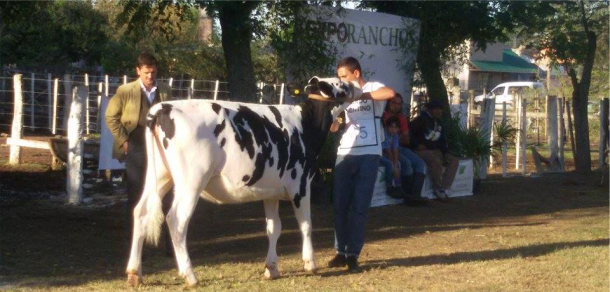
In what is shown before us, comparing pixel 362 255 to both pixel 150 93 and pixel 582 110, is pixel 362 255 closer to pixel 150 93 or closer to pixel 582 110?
pixel 150 93

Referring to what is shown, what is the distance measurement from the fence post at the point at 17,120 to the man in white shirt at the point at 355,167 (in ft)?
26.6

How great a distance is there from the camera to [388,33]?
1569cm

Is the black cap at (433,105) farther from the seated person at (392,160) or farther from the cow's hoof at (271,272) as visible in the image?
the cow's hoof at (271,272)

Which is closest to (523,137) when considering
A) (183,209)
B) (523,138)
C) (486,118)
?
(523,138)

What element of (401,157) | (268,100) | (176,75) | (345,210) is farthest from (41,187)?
(176,75)

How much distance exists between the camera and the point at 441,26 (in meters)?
16.2

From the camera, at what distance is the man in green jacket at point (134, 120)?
8.81m

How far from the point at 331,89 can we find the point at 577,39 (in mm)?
11177

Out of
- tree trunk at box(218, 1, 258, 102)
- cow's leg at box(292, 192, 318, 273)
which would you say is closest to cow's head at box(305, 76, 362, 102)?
cow's leg at box(292, 192, 318, 273)

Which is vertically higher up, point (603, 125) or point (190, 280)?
point (603, 125)

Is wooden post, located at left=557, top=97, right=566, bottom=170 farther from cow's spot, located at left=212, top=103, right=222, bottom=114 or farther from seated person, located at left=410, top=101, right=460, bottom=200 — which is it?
cow's spot, located at left=212, top=103, right=222, bottom=114

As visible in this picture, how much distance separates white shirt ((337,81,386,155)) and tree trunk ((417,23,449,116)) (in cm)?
754

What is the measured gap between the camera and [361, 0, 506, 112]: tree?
52.3 feet

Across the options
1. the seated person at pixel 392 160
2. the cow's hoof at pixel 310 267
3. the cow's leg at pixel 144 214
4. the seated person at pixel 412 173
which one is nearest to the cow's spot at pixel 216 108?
the cow's leg at pixel 144 214
